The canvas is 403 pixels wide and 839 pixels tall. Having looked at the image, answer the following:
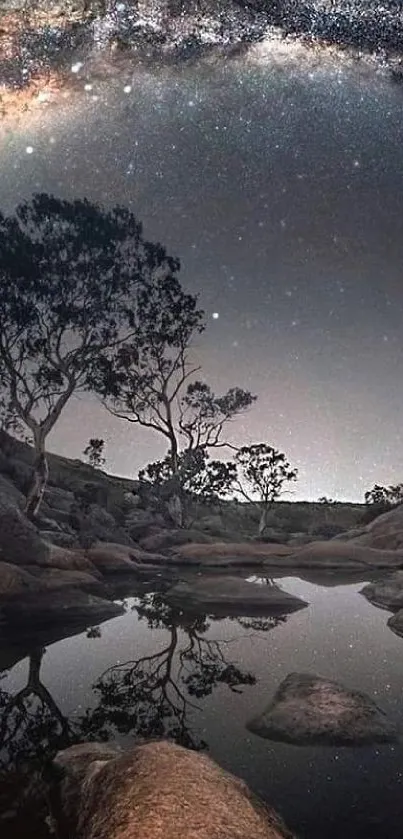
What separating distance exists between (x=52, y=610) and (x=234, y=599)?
13.9ft

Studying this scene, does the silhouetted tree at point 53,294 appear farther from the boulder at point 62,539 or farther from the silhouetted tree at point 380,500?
the silhouetted tree at point 380,500

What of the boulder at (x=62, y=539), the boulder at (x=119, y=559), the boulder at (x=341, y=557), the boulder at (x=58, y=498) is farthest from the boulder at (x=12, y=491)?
the boulder at (x=341, y=557)

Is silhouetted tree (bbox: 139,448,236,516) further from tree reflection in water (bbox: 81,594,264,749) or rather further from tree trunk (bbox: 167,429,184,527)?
tree reflection in water (bbox: 81,594,264,749)

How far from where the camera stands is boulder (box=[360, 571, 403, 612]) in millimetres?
13309

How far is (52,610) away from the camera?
11422 millimetres

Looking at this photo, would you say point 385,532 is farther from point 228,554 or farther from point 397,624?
point 397,624

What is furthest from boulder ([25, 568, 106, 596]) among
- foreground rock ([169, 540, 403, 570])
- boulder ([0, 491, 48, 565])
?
foreground rock ([169, 540, 403, 570])

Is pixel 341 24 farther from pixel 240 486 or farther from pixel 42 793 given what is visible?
pixel 240 486

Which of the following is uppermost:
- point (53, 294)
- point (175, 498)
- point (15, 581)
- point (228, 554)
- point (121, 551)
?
A: point (53, 294)

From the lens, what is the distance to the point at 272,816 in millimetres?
3928

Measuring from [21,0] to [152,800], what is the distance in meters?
14.7

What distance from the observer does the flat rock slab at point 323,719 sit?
5.57 metres

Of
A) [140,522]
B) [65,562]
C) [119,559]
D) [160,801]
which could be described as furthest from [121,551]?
[160,801]

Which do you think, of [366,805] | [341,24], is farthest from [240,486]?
[366,805]
